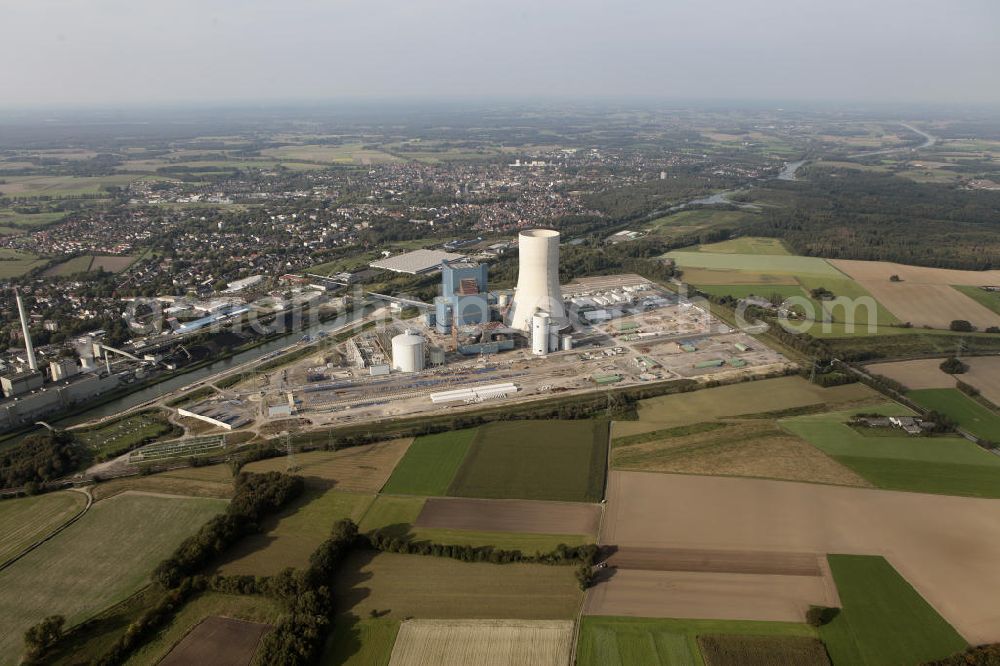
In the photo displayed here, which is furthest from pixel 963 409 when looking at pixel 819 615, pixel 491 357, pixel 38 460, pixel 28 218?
pixel 28 218

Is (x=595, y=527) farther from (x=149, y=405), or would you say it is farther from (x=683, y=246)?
(x=683, y=246)

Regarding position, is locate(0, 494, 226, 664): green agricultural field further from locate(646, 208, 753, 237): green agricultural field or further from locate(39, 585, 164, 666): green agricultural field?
locate(646, 208, 753, 237): green agricultural field

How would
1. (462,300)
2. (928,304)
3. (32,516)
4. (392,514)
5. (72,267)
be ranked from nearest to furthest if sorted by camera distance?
(392,514) < (32,516) < (462,300) < (928,304) < (72,267)

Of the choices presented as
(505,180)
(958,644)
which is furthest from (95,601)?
(505,180)

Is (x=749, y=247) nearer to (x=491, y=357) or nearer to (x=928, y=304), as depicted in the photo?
(x=928, y=304)

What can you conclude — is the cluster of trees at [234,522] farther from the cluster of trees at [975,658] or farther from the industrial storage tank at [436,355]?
the cluster of trees at [975,658]

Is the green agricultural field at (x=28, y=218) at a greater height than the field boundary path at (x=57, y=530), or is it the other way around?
the green agricultural field at (x=28, y=218)

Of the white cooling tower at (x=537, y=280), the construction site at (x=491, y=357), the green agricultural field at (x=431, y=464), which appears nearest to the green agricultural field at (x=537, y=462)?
the green agricultural field at (x=431, y=464)
